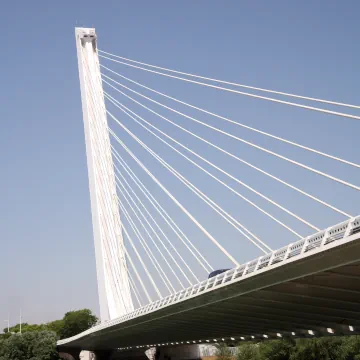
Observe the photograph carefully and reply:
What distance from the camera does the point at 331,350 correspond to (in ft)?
158

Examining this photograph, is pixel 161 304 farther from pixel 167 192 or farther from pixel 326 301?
pixel 326 301

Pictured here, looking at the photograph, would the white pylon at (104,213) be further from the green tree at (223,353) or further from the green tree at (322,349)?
the green tree at (223,353)

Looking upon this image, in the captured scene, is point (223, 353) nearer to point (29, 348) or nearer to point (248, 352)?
point (248, 352)

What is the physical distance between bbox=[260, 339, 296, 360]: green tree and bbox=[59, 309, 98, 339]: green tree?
5957cm

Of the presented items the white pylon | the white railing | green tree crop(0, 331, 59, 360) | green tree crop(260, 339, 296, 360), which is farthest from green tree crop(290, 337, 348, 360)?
green tree crop(0, 331, 59, 360)

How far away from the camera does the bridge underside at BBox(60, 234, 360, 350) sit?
1736 cm

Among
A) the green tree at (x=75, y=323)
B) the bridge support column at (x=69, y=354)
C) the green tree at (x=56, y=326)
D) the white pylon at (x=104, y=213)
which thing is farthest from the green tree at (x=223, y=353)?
the green tree at (x=56, y=326)

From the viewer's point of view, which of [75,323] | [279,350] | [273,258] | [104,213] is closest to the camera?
[273,258]

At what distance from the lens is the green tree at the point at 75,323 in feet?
354

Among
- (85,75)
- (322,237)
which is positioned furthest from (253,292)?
(85,75)

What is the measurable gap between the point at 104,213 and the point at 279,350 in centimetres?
2064

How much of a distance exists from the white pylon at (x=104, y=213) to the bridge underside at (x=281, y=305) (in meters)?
1.87

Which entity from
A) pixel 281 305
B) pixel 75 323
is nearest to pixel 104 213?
pixel 281 305

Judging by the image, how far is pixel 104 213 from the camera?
37812 millimetres
